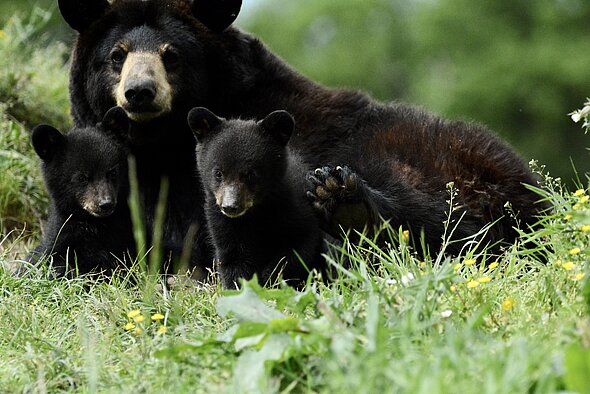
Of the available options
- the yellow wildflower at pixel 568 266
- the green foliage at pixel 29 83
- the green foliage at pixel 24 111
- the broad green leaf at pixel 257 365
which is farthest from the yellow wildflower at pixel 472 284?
the green foliage at pixel 29 83

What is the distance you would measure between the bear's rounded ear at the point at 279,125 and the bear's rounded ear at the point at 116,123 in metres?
1.28

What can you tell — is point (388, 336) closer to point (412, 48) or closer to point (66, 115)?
point (66, 115)

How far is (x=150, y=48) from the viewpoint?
7230mm

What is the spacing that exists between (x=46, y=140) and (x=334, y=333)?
3.40 meters

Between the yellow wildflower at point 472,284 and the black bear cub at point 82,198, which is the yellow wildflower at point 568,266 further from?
the black bear cub at point 82,198

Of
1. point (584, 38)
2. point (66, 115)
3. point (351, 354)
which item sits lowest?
point (584, 38)

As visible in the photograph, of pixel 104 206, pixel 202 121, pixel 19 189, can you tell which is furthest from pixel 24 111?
pixel 202 121

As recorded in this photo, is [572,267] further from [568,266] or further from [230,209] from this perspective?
[230,209]

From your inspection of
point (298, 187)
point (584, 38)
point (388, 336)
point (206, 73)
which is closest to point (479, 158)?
point (298, 187)

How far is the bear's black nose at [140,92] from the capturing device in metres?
6.87

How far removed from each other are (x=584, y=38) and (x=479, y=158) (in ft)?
122

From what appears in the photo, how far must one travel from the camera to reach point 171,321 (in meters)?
5.42

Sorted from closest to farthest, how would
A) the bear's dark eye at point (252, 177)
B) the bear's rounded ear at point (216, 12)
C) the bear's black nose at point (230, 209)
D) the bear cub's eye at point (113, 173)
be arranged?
the bear's black nose at point (230, 209) < the bear's dark eye at point (252, 177) < the bear cub's eye at point (113, 173) < the bear's rounded ear at point (216, 12)

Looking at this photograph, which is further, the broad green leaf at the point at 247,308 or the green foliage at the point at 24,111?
the green foliage at the point at 24,111
